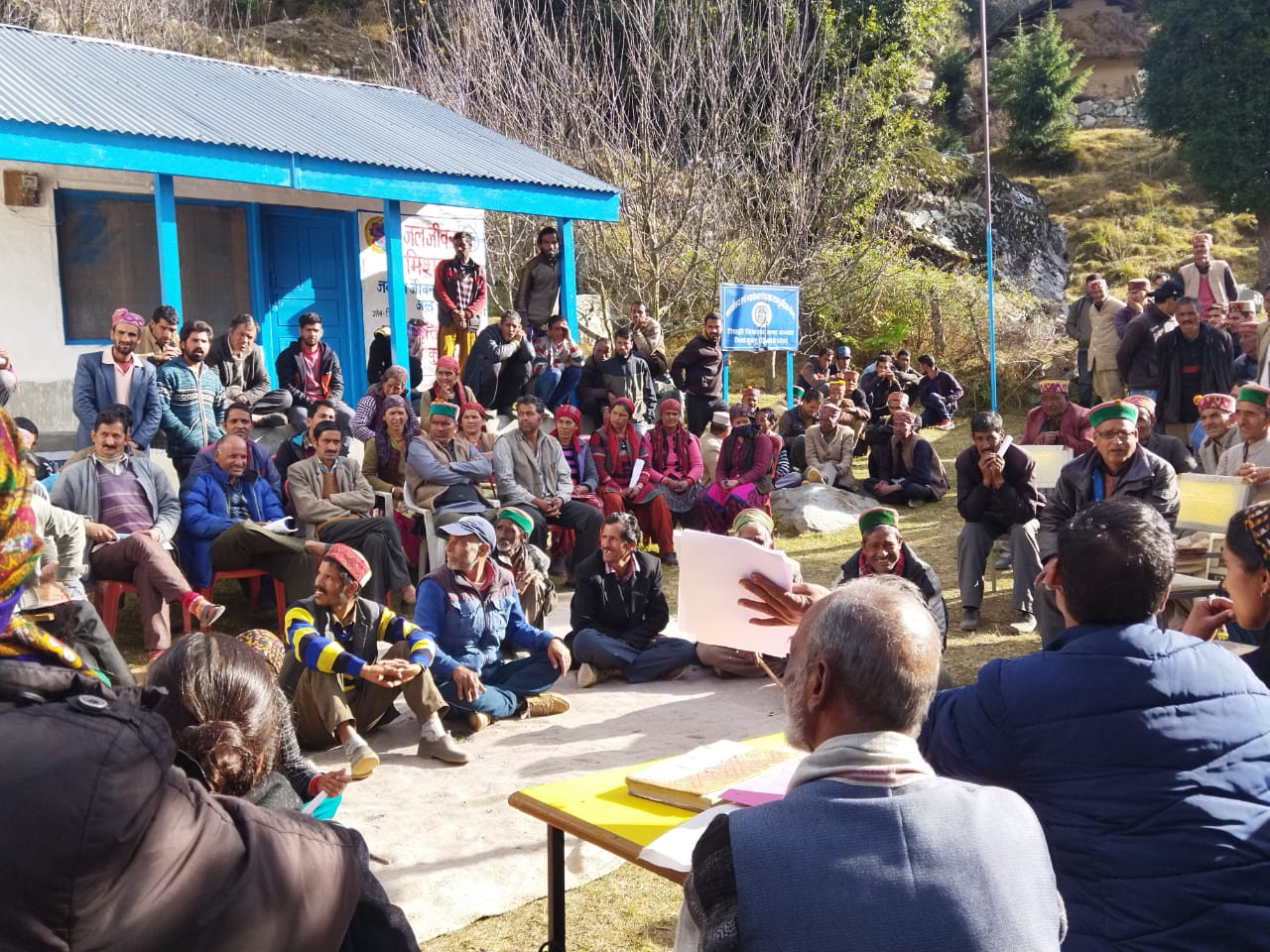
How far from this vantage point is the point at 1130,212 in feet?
88.0

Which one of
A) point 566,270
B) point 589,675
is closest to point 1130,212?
point 566,270

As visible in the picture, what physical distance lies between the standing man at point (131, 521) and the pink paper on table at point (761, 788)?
4370mm

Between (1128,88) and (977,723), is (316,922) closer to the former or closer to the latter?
(977,723)

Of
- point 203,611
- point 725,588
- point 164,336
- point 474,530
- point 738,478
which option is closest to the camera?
point 725,588

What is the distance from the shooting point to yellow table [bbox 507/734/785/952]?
266 cm

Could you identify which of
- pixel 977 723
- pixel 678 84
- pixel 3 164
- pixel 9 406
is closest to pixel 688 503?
pixel 9 406

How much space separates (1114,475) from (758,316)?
6.68 metres

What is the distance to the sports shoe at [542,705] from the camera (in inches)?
235

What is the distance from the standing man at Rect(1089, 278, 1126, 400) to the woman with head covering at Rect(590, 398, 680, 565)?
21.1 feet

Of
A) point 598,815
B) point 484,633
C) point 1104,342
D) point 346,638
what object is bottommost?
point 484,633

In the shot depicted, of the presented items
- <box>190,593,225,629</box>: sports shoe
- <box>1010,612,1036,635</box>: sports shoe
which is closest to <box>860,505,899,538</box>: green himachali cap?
<box>1010,612,1036,635</box>: sports shoe

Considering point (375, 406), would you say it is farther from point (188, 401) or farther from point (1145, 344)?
point (1145, 344)

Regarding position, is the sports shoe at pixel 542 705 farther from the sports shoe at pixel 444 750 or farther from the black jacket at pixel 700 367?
the black jacket at pixel 700 367

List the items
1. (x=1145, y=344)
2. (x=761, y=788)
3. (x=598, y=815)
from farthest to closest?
(x=1145, y=344), (x=598, y=815), (x=761, y=788)
